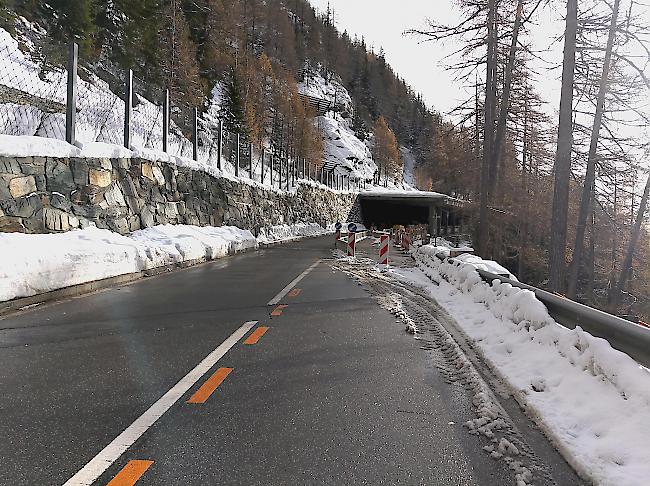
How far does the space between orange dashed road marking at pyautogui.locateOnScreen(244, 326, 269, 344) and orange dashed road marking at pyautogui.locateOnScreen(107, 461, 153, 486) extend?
3.30 meters

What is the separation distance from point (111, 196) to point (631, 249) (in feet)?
86.9

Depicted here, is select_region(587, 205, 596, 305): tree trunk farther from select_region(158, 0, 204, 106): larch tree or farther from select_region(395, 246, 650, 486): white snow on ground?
select_region(158, 0, 204, 106): larch tree

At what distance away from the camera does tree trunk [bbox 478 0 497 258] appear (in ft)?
64.1

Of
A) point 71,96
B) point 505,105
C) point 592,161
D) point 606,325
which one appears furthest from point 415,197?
point 606,325

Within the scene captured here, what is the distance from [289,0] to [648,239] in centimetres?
14753

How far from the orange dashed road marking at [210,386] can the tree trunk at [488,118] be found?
17.9m

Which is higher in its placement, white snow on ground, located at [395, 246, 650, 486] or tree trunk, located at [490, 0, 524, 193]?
tree trunk, located at [490, 0, 524, 193]

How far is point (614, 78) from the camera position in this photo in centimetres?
1587

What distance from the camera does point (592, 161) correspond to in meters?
19.2

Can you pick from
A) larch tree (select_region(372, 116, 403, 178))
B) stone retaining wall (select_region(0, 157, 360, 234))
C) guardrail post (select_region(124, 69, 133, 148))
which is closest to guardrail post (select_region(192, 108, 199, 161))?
stone retaining wall (select_region(0, 157, 360, 234))

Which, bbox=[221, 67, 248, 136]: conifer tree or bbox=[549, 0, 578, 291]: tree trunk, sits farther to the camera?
bbox=[221, 67, 248, 136]: conifer tree

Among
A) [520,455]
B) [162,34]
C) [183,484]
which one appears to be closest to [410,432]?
[520,455]

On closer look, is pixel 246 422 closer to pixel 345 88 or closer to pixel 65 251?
pixel 65 251

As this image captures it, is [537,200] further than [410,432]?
Yes
